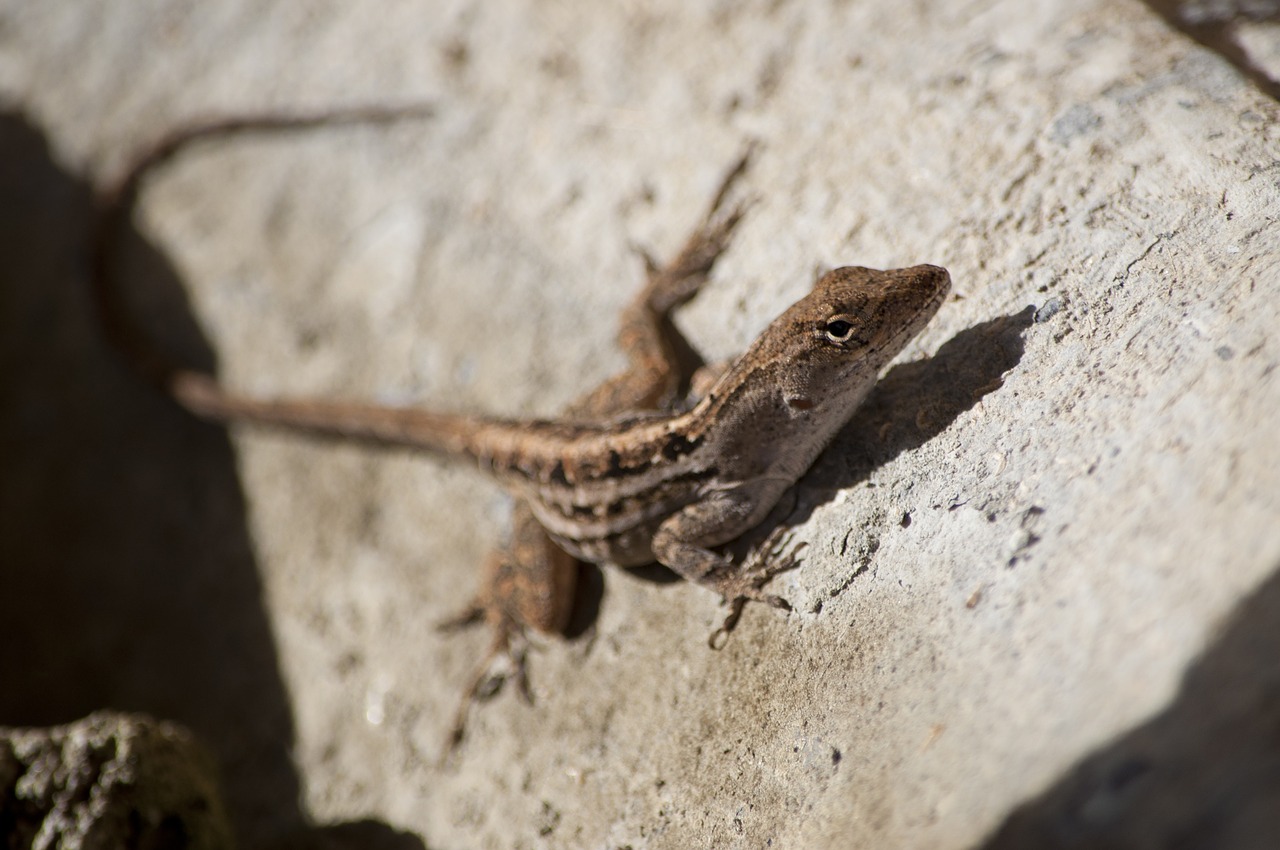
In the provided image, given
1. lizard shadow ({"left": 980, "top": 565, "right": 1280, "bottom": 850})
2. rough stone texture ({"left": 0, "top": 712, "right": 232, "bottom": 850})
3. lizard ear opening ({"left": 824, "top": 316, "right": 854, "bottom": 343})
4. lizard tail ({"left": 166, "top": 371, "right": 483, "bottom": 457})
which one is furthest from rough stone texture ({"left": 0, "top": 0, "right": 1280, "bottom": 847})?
rough stone texture ({"left": 0, "top": 712, "right": 232, "bottom": 850})

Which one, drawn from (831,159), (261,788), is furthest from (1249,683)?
(261,788)

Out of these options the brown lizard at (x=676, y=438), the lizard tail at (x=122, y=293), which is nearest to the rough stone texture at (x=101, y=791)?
the brown lizard at (x=676, y=438)

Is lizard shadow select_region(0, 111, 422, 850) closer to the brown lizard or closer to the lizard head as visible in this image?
the brown lizard

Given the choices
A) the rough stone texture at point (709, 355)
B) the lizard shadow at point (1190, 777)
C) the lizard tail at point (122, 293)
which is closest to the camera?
the rough stone texture at point (709, 355)

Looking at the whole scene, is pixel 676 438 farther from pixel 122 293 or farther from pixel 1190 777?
→ pixel 122 293

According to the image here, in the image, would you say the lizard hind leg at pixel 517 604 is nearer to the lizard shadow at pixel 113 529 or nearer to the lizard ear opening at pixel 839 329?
the lizard shadow at pixel 113 529

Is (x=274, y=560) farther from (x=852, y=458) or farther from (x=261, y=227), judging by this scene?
(x=852, y=458)

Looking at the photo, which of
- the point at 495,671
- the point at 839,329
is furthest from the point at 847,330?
the point at 495,671
